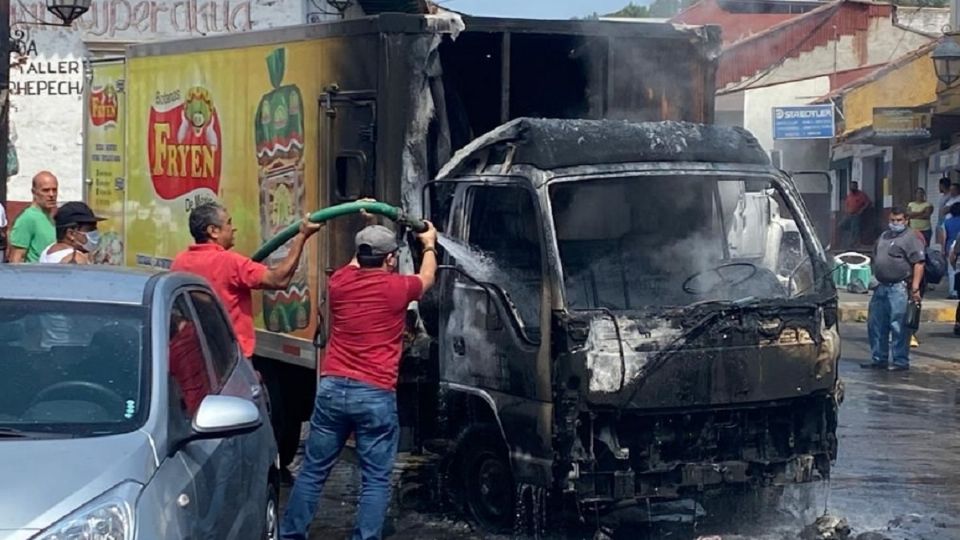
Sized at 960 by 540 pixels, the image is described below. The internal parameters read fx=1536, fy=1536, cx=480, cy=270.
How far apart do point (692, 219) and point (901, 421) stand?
15.2ft

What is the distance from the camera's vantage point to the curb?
71.5ft

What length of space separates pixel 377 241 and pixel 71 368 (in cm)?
230

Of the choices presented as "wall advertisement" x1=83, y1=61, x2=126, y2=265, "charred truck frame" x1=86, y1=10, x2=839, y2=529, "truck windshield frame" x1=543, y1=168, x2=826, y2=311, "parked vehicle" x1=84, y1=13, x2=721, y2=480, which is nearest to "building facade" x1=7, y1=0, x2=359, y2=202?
"wall advertisement" x1=83, y1=61, x2=126, y2=265

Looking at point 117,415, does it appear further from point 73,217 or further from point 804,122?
point 804,122

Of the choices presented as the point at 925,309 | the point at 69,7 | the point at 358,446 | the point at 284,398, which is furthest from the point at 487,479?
the point at 925,309

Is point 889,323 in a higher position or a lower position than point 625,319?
lower

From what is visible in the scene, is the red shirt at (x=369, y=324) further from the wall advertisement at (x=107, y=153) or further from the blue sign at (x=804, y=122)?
the blue sign at (x=804, y=122)

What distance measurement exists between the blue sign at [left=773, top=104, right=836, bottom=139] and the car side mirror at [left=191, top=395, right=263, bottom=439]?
24.6 m

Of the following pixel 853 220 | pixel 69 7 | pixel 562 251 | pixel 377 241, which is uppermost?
pixel 69 7

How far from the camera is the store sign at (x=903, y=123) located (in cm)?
2730

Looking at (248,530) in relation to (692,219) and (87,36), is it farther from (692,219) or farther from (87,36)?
(87,36)

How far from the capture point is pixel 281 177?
376 inches

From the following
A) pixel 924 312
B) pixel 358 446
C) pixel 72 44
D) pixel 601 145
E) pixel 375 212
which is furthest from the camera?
pixel 924 312

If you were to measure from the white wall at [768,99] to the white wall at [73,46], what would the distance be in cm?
2125
